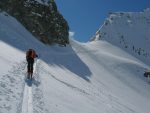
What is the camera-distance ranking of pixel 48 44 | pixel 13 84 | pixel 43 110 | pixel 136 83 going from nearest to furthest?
pixel 43 110
pixel 13 84
pixel 48 44
pixel 136 83

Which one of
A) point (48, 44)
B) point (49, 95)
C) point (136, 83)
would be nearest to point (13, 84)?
point (49, 95)

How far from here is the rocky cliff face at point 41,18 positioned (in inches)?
2800

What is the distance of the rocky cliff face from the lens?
233ft

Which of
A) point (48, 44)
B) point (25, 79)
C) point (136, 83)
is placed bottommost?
point (25, 79)

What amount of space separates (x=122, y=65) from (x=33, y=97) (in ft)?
255

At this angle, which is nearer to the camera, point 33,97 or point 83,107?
point 33,97

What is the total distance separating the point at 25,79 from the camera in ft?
74.5

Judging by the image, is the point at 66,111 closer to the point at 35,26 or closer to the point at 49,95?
the point at 49,95

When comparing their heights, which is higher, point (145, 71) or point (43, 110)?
point (145, 71)

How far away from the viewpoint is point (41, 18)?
255ft

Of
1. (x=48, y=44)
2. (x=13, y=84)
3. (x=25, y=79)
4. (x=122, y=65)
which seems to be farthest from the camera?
(x=122, y=65)

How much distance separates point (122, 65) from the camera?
93.8 meters

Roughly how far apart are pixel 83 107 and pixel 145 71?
77.3m

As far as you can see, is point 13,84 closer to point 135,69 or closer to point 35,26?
point 35,26
